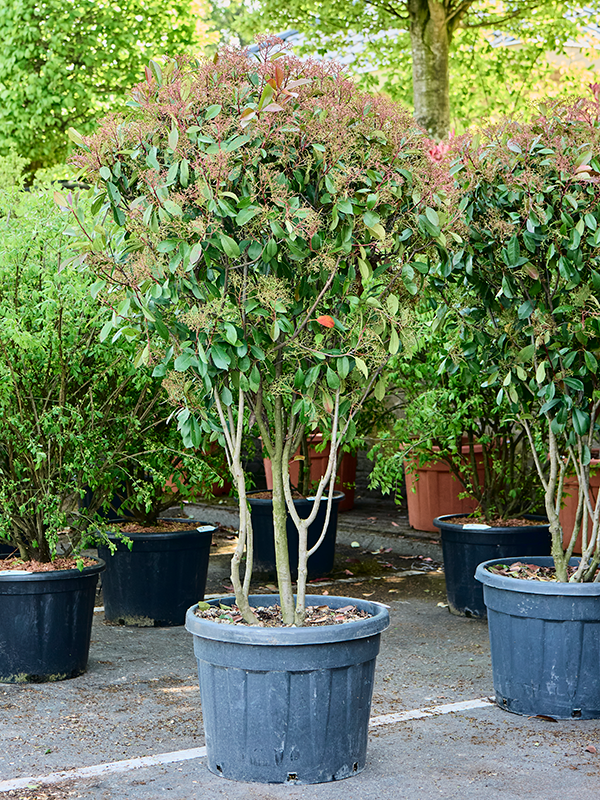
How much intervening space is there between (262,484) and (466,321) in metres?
8.36

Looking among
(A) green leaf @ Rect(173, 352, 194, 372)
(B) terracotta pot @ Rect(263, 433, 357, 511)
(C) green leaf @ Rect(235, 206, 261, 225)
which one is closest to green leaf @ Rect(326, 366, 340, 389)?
(A) green leaf @ Rect(173, 352, 194, 372)

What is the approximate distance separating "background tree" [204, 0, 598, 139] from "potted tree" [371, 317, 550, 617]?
4.93 m

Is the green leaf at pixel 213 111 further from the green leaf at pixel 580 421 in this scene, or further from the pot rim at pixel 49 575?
the pot rim at pixel 49 575

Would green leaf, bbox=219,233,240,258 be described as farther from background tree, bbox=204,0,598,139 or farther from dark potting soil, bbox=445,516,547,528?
background tree, bbox=204,0,598,139

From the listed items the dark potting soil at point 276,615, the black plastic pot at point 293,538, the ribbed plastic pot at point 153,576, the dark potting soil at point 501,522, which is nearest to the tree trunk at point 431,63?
the black plastic pot at point 293,538

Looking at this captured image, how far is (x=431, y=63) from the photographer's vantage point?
36.0ft

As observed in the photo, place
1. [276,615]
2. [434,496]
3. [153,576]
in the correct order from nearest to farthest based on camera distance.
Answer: [276,615], [153,576], [434,496]

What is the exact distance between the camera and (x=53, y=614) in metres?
5.07

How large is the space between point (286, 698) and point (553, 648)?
149 cm

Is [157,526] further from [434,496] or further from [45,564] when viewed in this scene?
[434,496]

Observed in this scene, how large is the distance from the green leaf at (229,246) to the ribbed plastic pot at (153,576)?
325 cm

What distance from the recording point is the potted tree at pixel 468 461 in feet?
21.0

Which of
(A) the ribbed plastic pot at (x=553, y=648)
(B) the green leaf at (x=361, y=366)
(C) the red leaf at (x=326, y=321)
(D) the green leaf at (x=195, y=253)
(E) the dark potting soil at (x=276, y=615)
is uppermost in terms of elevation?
(D) the green leaf at (x=195, y=253)

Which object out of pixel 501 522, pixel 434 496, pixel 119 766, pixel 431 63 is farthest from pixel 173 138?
pixel 431 63
